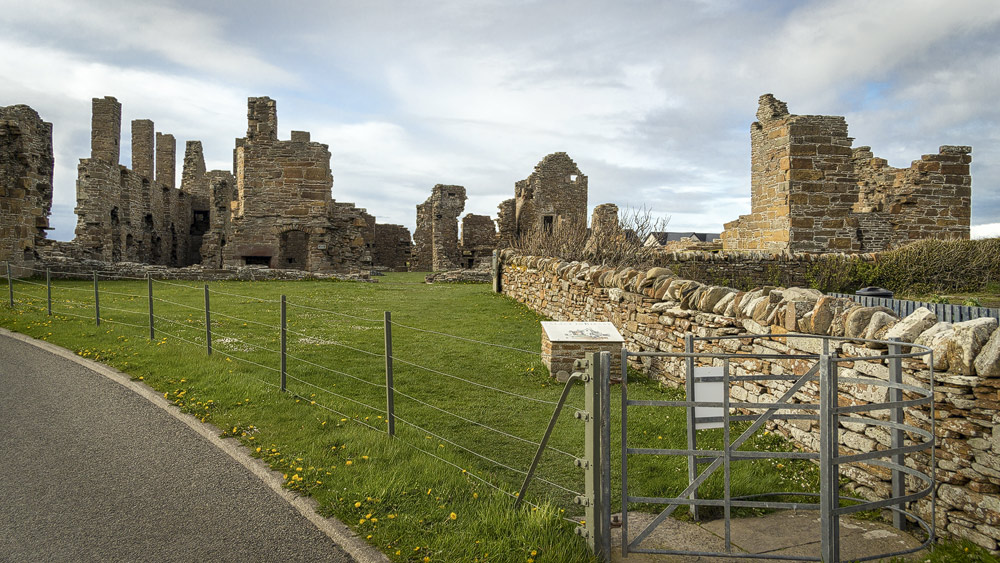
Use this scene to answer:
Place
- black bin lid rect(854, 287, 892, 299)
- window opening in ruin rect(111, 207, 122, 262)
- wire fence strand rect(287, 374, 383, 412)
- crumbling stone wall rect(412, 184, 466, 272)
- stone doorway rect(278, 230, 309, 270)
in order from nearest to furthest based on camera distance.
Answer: wire fence strand rect(287, 374, 383, 412) → black bin lid rect(854, 287, 892, 299) → window opening in ruin rect(111, 207, 122, 262) → stone doorway rect(278, 230, 309, 270) → crumbling stone wall rect(412, 184, 466, 272)

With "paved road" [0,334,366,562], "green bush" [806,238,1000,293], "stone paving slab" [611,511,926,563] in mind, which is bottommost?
"stone paving slab" [611,511,926,563]

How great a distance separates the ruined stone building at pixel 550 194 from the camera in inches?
1339

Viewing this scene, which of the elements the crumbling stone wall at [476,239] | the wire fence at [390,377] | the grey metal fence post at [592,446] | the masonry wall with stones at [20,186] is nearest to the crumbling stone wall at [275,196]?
the masonry wall with stones at [20,186]

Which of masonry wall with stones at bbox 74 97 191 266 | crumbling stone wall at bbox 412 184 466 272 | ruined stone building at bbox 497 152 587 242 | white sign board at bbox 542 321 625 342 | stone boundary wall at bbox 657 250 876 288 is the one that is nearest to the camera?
white sign board at bbox 542 321 625 342

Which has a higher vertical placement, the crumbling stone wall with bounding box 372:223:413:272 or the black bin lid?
the crumbling stone wall with bounding box 372:223:413:272

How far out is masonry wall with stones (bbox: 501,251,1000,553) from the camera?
434 cm

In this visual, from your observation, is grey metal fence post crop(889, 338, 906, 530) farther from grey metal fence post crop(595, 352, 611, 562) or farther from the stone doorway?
the stone doorway

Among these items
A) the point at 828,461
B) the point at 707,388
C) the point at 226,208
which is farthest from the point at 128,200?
the point at 828,461

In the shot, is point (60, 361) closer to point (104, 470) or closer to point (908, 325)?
point (104, 470)

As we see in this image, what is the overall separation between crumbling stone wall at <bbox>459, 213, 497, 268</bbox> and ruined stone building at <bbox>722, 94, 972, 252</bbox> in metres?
18.8

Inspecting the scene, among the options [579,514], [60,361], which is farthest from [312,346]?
[579,514]

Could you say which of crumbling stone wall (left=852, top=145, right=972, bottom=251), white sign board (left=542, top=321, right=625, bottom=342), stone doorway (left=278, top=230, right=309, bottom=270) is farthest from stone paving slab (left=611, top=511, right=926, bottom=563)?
stone doorway (left=278, top=230, right=309, bottom=270)

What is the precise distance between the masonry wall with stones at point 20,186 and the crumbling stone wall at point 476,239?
20.3 metres

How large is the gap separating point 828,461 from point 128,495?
5217mm
